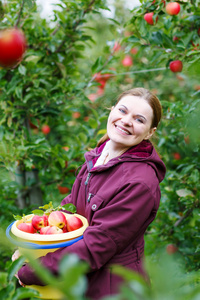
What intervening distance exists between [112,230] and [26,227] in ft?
1.15

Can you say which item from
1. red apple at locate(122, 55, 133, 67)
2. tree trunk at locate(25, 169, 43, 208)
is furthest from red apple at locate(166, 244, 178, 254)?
red apple at locate(122, 55, 133, 67)

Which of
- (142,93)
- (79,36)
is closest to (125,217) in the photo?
(142,93)

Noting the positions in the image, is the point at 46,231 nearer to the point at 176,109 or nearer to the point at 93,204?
the point at 93,204

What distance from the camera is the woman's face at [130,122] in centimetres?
131

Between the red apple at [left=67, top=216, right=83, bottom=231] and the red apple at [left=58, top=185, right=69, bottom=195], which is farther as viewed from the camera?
the red apple at [left=58, top=185, right=69, bottom=195]

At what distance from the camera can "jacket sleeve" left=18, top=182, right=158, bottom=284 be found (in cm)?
114

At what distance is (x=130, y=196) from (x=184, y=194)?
87cm

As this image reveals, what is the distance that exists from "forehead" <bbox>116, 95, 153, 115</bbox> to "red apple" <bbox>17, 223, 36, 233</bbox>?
0.63 metres

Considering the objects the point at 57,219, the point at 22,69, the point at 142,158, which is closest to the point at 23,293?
the point at 57,219

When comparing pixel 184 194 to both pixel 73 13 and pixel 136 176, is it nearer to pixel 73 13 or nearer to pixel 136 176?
pixel 136 176

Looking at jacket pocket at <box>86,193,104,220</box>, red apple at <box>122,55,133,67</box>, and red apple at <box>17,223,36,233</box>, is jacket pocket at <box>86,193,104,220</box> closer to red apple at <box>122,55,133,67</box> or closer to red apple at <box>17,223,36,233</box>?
red apple at <box>17,223,36,233</box>

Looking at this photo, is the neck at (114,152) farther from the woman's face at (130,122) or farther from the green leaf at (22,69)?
the green leaf at (22,69)

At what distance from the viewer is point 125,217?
114 centimetres

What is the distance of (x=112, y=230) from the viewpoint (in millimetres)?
1142
